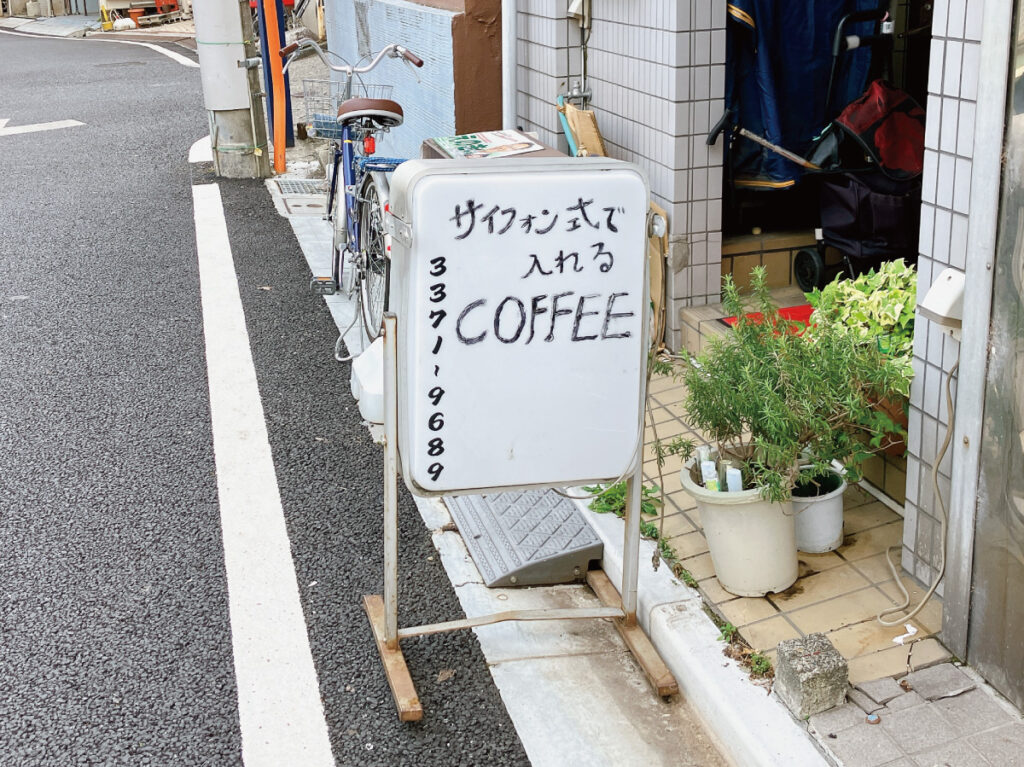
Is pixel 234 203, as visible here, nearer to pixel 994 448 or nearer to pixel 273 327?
pixel 273 327

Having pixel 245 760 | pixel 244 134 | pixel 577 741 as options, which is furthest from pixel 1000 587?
pixel 244 134

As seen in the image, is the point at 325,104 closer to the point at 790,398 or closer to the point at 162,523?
the point at 162,523

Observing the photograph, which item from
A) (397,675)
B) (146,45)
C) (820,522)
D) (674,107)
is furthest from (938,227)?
(146,45)

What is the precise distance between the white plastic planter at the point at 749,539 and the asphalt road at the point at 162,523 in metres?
0.89

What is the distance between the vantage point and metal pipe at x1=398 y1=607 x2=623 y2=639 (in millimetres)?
3598

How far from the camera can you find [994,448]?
9.96ft

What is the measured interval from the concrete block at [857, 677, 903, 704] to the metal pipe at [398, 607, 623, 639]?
2.70 feet

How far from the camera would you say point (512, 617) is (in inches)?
143

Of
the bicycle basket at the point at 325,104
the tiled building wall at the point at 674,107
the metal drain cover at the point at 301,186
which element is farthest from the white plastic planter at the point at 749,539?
the metal drain cover at the point at 301,186

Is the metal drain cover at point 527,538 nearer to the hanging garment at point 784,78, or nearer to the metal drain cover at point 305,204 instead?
the hanging garment at point 784,78

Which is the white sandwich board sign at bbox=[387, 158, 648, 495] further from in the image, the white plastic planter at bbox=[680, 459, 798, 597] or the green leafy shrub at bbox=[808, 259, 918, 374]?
the green leafy shrub at bbox=[808, 259, 918, 374]

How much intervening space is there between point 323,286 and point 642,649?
15.4 ft

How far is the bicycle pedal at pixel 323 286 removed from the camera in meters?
7.60

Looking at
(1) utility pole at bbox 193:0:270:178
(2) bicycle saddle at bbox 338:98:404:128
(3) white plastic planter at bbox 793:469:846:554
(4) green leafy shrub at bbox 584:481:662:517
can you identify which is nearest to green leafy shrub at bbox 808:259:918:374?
(3) white plastic planter at bbox 793:469:846:554
